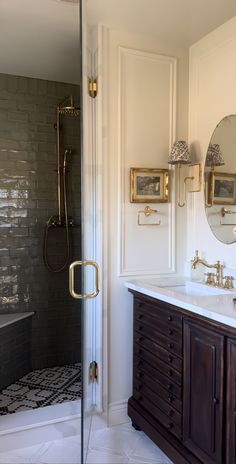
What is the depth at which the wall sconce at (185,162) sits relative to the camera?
246 centimetres

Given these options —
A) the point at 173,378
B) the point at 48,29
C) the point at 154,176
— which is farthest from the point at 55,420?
the point at 48,29

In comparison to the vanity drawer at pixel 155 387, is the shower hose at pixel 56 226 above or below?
above

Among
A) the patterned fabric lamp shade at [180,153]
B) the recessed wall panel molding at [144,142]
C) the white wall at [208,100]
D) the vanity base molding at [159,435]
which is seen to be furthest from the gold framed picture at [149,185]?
the vanity base molding at [159,435]

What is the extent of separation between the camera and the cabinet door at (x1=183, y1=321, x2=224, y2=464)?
65.8 inches

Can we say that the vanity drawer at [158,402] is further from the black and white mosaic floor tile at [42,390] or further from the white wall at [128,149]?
the black and white mosaic floor tile at [42,390]

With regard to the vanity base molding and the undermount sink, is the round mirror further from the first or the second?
the vanity base molding

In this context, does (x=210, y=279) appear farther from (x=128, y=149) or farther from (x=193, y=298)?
(x=128, y=149)

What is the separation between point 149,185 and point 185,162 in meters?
0.29

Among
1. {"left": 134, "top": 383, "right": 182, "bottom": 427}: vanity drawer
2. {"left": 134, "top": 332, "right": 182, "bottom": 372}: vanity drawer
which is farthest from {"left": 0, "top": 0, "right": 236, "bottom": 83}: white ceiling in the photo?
{"left": 134, "top": 383, "right": 182, "bottom": 427}: vanity drawer

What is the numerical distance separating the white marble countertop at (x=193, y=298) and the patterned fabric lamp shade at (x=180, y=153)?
829mm

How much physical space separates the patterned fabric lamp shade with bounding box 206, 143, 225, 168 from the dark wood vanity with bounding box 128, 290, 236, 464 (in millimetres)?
995

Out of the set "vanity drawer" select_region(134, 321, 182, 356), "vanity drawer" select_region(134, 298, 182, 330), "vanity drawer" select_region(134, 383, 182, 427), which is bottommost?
"vanity drawer" select_region(134, 383, 182, 427)

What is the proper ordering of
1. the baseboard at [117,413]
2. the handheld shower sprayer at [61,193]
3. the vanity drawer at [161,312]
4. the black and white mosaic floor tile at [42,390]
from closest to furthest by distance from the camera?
the vanity drawer at [161,312], the baseboard at [117,413], the black and white mosaic floor tile at [42,390], the handheld shower sprayer at [61,193]

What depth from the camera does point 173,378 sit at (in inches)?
Answer: 79.8
